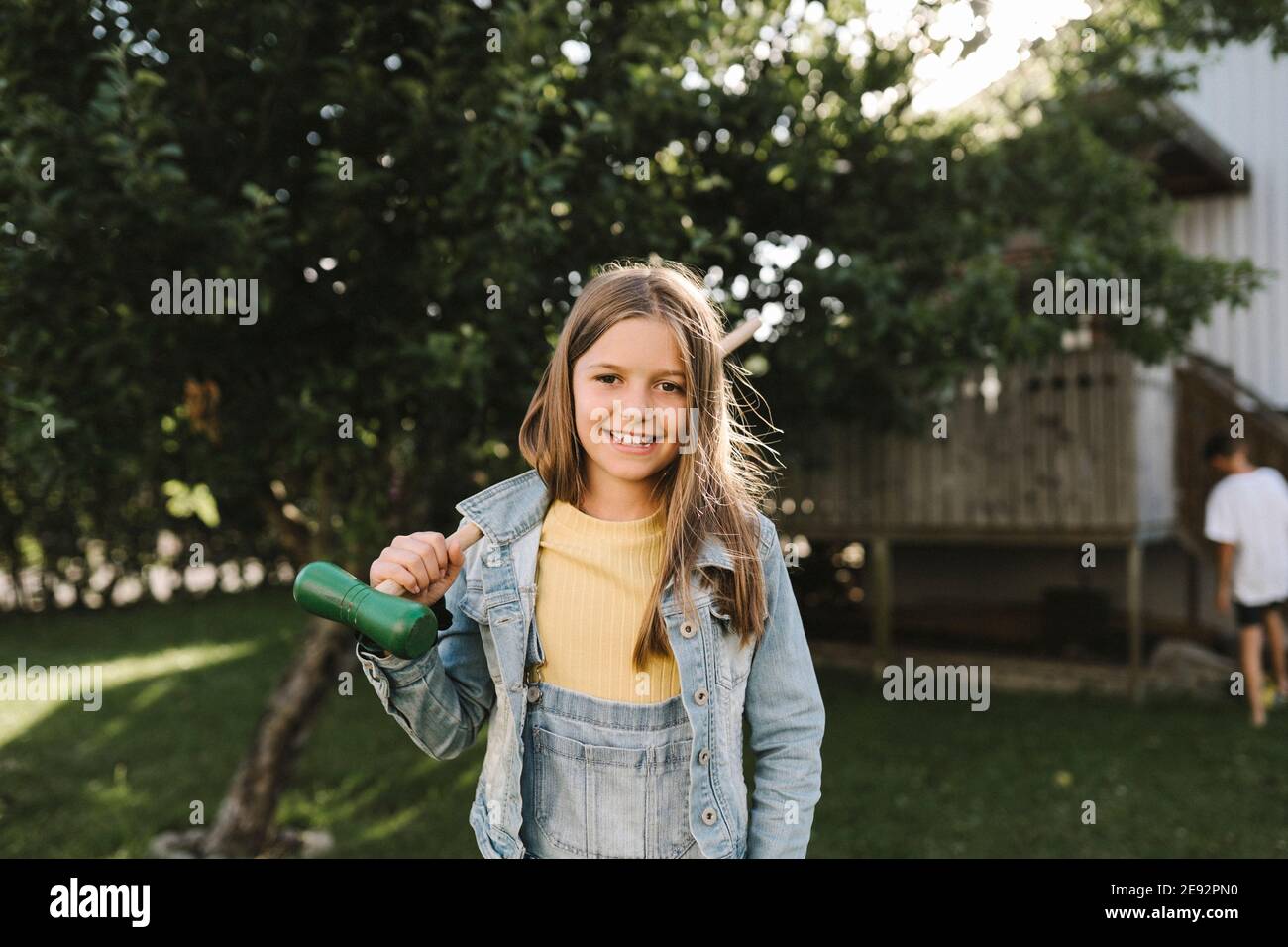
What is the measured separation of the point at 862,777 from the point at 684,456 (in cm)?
475

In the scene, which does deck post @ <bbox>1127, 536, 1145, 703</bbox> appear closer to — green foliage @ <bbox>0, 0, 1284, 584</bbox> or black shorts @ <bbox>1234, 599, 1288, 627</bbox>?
black shorts @ <bbox>1234, 599, 1288, 627</bbox>

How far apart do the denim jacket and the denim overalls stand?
44mm

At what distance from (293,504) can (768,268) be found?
2740 mm

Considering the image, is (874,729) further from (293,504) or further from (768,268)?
(293,504)

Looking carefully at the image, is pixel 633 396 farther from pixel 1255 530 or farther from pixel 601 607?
pixel 1255 530

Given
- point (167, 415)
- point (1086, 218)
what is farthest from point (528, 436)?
point (1086, 218)

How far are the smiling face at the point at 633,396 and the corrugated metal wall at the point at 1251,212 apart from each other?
32.1ft

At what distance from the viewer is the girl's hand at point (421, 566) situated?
1.83 metres

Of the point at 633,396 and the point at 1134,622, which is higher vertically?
the point at 633,396

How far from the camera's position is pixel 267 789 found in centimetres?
495

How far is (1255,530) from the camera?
275 inches

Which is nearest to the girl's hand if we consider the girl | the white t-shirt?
the girl

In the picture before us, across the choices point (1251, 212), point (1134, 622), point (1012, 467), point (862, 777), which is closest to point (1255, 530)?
point (1134, 622)
